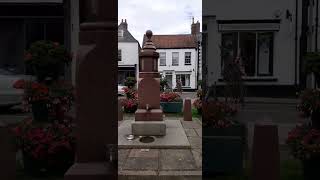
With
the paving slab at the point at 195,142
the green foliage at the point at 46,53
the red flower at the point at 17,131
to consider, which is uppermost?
the green foliage at the point at 46,53

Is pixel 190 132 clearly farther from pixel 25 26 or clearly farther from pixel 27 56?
pixel 25 26

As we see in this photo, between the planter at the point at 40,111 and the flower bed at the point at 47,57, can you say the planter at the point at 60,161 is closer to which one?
the planter at the point at 40,111

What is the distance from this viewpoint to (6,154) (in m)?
4.38

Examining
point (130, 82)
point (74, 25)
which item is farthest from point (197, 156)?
point (74, 25)

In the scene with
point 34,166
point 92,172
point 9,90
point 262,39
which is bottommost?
point 34,166

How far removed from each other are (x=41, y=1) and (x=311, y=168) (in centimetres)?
233

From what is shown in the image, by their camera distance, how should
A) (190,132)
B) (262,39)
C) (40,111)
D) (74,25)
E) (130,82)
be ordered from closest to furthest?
(262,39)
(74,25)
(130,82)
(40,111)
(190,132)

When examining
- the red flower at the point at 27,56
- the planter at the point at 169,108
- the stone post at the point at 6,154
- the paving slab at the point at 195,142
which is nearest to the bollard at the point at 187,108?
the paving slab at the point at 195,142

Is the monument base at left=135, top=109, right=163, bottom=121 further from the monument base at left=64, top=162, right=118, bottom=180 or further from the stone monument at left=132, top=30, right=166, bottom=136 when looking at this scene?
the monument base at left=64, top=162, right=118, bottom=180

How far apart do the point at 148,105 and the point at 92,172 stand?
5192mm

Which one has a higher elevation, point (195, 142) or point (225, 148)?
point (225, 148)

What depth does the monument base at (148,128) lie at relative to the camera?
727 cm

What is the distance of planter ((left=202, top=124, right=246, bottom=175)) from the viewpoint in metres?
3.77

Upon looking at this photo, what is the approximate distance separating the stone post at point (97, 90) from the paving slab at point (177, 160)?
1.91 meters
